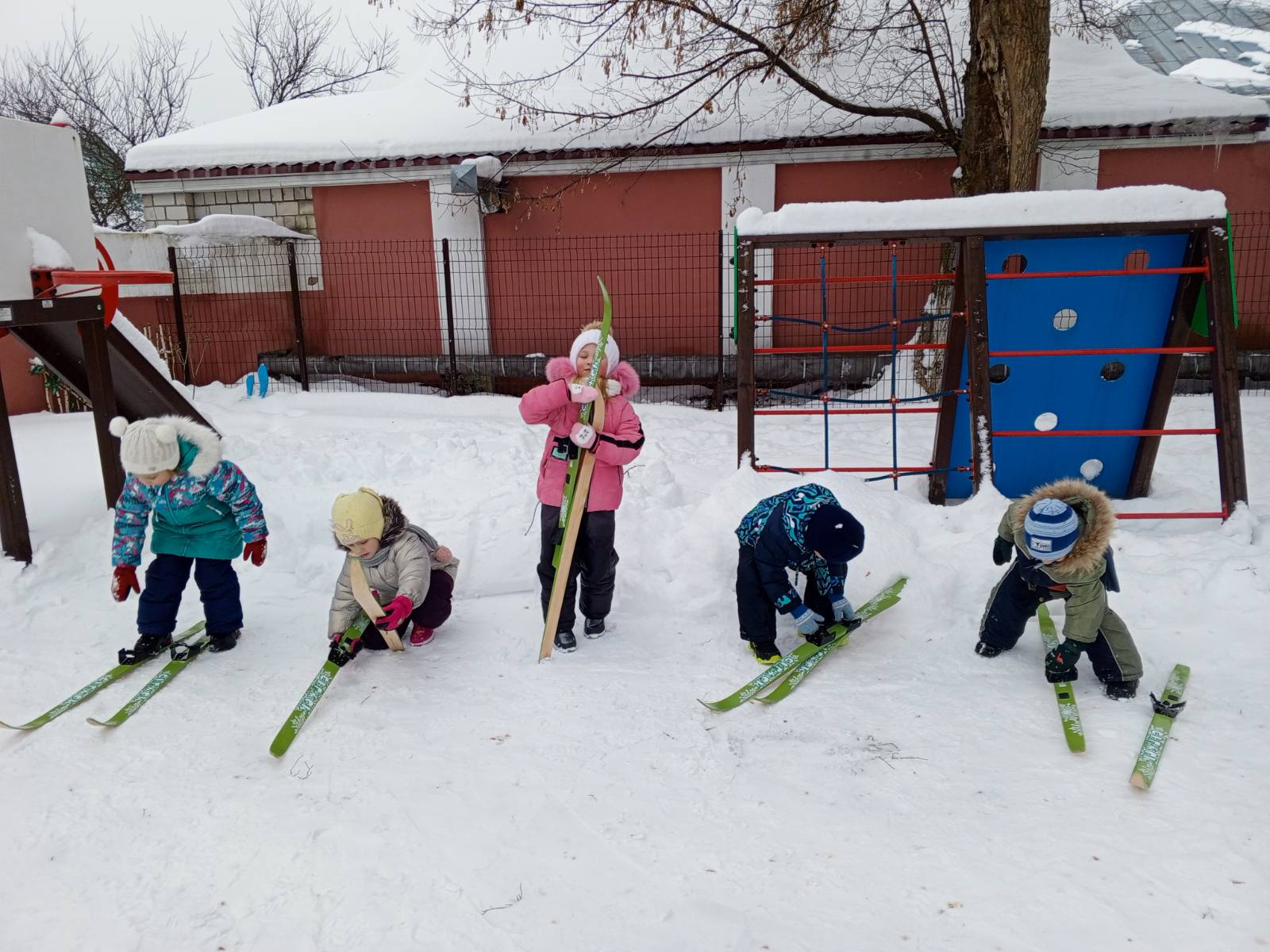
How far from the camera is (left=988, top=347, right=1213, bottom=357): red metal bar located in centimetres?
487

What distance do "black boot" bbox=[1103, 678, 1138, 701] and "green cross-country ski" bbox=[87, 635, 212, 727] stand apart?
3833 mm

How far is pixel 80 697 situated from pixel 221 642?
0.60m

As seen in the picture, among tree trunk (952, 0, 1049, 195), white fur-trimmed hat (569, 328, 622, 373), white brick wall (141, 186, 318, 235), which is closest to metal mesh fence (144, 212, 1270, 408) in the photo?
white brick wall (141, 186, 318, 235)

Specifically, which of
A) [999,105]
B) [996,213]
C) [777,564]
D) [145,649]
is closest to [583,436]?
[777,564]

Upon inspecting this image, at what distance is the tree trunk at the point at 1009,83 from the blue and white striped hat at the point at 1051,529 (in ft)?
15.8

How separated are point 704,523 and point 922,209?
222 cm

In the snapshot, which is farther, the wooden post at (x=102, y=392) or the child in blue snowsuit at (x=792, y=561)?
the wooden post at (x=102, y=392)

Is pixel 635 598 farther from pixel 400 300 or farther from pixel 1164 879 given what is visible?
pixel 400 300

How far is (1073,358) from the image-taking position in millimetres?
5156

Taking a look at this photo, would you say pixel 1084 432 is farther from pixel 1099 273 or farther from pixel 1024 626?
pixel 1024 626

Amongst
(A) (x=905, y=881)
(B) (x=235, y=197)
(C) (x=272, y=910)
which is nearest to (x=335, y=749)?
(C) (x=272, y=910)

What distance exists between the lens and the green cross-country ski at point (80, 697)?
10.7ft

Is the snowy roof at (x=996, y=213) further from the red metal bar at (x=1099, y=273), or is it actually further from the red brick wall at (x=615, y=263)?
the red brick wall at (x=615, y=263)

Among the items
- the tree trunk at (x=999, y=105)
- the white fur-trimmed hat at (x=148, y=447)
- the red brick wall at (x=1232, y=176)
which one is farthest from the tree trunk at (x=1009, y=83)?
the white fur-trimmed hat at (x=148, y=447)
